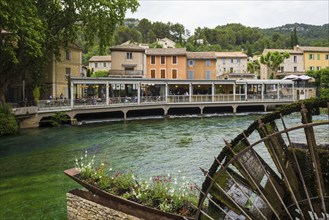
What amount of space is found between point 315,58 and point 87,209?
6563 centimetres

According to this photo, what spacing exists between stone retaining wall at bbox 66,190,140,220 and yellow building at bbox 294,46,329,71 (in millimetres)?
64462

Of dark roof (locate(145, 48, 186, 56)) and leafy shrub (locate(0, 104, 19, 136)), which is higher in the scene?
dark roof (locate(145, 48, 186, 56))

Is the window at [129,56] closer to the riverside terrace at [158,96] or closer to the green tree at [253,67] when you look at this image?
the riverside terrace at [158,96]

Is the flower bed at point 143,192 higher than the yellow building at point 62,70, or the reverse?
the yellow building at point 62,70

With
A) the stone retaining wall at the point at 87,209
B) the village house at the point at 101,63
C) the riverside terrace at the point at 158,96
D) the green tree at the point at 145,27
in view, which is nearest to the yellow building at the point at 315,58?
the riverside terrace at the point at 158,96

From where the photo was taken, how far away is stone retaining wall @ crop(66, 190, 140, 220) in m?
7.61

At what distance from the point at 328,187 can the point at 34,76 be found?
28816 mm

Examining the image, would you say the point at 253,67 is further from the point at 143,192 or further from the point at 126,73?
the point at 143,192

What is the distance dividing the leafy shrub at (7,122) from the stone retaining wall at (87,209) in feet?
56.9

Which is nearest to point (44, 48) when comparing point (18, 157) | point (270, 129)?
point (18, 157)


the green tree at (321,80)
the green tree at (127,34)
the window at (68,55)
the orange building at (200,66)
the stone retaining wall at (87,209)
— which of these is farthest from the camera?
the green tree at (127,34)

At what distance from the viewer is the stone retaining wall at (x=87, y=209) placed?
761 cm

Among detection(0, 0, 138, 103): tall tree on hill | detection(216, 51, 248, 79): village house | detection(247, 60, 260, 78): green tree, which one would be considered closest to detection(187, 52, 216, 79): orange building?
detection(216, 51, 248, 79): village house

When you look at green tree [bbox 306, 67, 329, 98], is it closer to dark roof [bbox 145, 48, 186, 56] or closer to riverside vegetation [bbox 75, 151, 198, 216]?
dark roof [bbox 145, 48, 186, 56]
